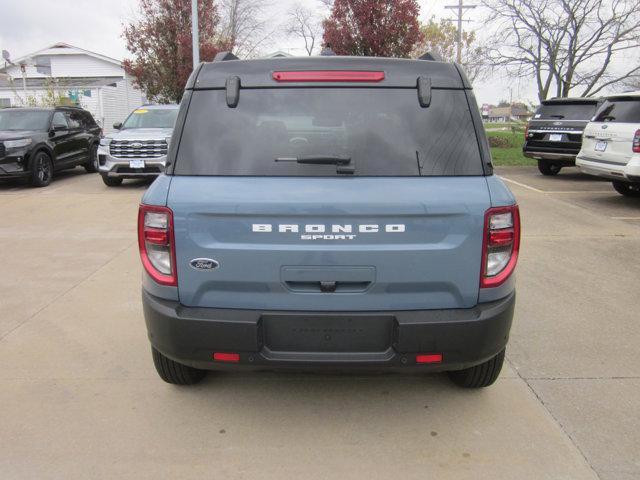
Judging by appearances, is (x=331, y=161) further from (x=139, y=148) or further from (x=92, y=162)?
(x=92, y=162)

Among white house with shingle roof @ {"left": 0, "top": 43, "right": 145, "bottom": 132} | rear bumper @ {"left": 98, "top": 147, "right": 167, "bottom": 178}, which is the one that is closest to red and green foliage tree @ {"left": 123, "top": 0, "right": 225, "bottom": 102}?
white house with shingle roof @ {"left": 0, "top": 43, "right": 145, "bottom": 132}

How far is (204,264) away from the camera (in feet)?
8.63

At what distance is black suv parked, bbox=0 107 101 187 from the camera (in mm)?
11312

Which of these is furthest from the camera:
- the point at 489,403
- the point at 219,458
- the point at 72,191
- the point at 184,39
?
the point at 184,39

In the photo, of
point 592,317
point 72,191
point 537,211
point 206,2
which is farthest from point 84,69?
point 592,317

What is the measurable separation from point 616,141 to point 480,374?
23.5 feet

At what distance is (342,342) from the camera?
104 inches

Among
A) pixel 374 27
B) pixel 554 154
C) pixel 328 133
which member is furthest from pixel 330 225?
pixel 374 27

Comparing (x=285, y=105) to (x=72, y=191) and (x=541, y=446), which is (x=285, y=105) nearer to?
(x=541, y=446)

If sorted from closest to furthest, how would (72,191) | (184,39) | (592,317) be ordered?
(592,317) → (72,191) → (184,39)

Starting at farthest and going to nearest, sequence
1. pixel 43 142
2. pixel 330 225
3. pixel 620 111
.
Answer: pixel 43 142 < pixel 620 111 < pixel 330 225

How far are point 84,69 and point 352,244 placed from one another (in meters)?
36.6

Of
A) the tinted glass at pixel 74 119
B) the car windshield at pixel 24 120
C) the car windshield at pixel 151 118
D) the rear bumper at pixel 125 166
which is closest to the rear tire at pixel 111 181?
the rear bumper at pixel 125 166

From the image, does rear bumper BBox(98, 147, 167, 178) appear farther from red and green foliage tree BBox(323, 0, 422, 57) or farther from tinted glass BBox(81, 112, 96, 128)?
red and green foliage tree BBox(323, 0, 422, 57)
